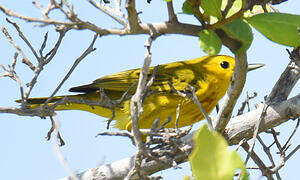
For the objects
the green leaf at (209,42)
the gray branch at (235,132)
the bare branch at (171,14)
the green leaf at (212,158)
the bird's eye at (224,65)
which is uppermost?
the bare branch at (171,14)

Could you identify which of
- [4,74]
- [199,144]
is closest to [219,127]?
[4,74]

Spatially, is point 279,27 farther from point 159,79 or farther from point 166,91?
point 159,79

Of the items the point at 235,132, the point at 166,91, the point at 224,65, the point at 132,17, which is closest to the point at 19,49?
the point at 132,17

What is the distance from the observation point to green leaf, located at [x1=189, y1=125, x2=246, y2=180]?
136 centimetres

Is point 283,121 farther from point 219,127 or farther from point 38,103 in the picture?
point 38,103

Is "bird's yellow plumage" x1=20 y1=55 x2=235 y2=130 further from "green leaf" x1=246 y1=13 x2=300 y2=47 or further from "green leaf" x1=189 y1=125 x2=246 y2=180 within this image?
"green leaf" x1=189 y1=125 x2=246 y2=180

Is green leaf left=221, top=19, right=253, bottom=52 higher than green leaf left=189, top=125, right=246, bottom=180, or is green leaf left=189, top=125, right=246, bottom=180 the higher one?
green leaf left=221, top=19, right=253, bottom=52

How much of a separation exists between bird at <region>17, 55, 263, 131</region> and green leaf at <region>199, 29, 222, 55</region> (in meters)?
2.34

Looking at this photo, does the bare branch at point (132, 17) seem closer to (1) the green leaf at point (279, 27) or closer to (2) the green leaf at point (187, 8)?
(2) the green leaf at point (187, 8)

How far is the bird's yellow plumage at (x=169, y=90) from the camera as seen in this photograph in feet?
16.4

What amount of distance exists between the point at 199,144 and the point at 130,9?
129cm

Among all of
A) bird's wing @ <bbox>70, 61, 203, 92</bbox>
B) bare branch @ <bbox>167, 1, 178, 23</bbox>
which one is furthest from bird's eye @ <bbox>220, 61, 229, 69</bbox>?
bare branch @ <bbox>167, 1, 178, 23</bbox>

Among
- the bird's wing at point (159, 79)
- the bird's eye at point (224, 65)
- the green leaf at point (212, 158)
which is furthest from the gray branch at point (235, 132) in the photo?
the green leaf at point (212, 158)

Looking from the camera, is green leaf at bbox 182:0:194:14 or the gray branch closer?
green leaf at bbox 182:0:194:14
